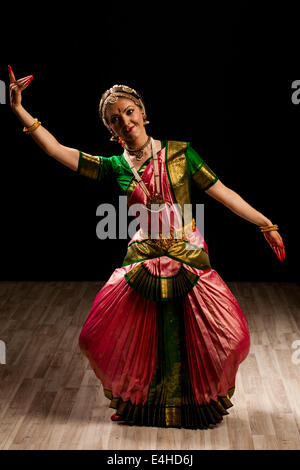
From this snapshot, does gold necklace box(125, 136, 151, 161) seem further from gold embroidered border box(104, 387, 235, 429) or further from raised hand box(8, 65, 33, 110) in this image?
gold embroidered border box(104, 387, 235, 429)

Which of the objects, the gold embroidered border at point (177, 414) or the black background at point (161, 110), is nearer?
the gold embroidered border at point (177, 414)

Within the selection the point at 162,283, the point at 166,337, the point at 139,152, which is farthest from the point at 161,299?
the point at 139,152

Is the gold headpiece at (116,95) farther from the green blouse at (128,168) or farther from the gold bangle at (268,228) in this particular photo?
the gold bangle at (268,228)

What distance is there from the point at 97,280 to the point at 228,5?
217cm

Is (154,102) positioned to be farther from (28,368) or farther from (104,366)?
(104,366)

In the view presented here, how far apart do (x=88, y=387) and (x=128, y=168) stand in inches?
46.6

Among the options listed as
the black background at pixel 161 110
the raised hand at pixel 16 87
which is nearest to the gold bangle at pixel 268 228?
the raised hand at pixel 16 87

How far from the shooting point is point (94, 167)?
123 inches

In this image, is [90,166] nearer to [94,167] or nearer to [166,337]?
[94,167]

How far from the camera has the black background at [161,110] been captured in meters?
4.75

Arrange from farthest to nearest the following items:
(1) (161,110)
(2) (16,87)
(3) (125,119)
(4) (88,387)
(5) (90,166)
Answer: (1) (161,110), (4) (88,387), (5) (90,166), (3) (125,119), (2) (16,87)

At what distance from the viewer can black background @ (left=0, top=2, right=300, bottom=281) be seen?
15.6ft

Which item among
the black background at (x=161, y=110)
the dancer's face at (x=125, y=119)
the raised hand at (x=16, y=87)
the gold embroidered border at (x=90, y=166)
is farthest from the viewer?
the black background at (x=161, y=110)

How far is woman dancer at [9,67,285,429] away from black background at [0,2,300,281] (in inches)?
73.5
